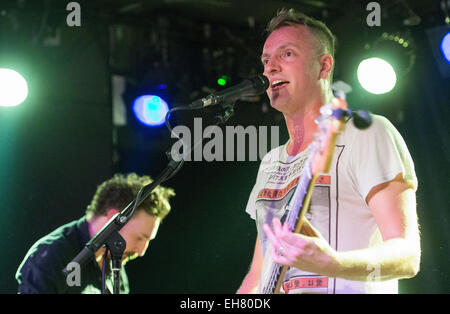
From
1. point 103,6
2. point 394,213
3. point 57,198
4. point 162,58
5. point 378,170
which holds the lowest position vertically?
point 57,198

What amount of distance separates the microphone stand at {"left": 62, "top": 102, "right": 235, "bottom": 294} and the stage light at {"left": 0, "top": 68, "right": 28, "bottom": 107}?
1973 millimetres

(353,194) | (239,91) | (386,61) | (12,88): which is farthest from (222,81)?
(12,88)

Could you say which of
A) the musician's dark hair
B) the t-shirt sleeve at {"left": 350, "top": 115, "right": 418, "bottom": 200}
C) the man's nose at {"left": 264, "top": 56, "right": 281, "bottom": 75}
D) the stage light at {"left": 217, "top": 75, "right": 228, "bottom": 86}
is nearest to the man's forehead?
the man's nose at {"left": 264, "top": 56, "right": 281, "bottom": 75}

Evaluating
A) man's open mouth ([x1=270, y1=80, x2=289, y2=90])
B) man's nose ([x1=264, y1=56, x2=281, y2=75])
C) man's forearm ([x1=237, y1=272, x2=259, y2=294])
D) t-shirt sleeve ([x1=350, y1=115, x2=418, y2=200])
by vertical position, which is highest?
man's nose ([x1=264, y1=56, x2=281, y2=75])

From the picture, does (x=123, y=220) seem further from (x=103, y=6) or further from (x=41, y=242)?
(x=103, y=6)

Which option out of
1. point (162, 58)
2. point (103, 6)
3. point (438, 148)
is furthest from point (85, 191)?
point (438, 148)

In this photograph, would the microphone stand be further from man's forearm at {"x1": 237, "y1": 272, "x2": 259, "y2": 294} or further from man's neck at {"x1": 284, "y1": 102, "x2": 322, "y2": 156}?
man's forearm at {"x1": 237, "y1": 272, "x2": 259, "y2": 294}

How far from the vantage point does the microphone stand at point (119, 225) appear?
6.56ft

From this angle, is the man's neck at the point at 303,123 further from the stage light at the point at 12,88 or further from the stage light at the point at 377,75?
the stage light at the point at 12,88

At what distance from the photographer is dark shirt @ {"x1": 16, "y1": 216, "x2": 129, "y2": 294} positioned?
309 centimetres

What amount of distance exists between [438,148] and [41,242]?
2.47 m

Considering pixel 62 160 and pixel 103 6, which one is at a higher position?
pixel 103 6

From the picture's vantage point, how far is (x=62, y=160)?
13.4ft

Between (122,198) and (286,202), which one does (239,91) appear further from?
(122,198)
